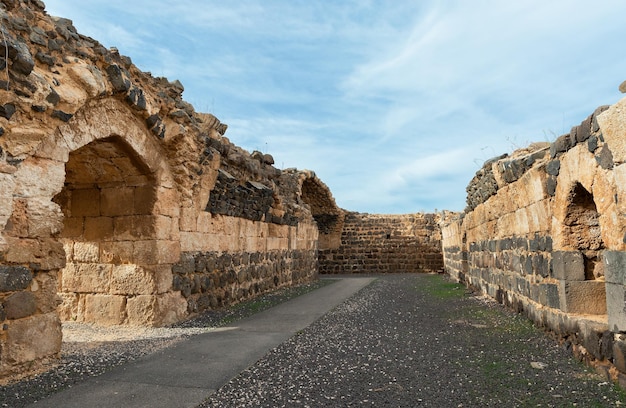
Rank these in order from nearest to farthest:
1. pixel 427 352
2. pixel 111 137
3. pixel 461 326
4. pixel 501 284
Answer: pixel 427 352 < pixel 111 137 < pixel 461 326 < pixel 501 284

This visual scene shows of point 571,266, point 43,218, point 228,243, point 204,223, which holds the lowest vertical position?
point 571,266

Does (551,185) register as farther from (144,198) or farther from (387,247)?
(387,247)

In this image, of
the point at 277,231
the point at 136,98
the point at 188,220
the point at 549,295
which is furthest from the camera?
the point at 277,231

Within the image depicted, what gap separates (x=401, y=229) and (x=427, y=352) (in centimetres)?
1674

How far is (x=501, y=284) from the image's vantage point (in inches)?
299

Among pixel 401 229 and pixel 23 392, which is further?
pixel 401 229

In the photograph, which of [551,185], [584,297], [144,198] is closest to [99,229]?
[144,198]

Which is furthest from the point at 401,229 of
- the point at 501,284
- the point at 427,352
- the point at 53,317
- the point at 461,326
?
the point at 53,317

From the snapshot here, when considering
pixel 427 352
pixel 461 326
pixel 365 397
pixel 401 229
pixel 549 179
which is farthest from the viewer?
pixel 401 229

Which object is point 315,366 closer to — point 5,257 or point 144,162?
point 5,257

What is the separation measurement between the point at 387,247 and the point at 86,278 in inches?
628

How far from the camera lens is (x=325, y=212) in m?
20.9

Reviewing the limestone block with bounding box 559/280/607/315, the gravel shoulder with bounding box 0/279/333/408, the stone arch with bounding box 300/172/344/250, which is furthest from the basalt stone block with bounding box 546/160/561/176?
the stone arch with bounding box 300/172/344/250

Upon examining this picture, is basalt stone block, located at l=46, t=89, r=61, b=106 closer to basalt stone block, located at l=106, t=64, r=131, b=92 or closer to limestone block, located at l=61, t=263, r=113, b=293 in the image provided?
basalt stone block, located at l=106, t=64, r=131, b=92
